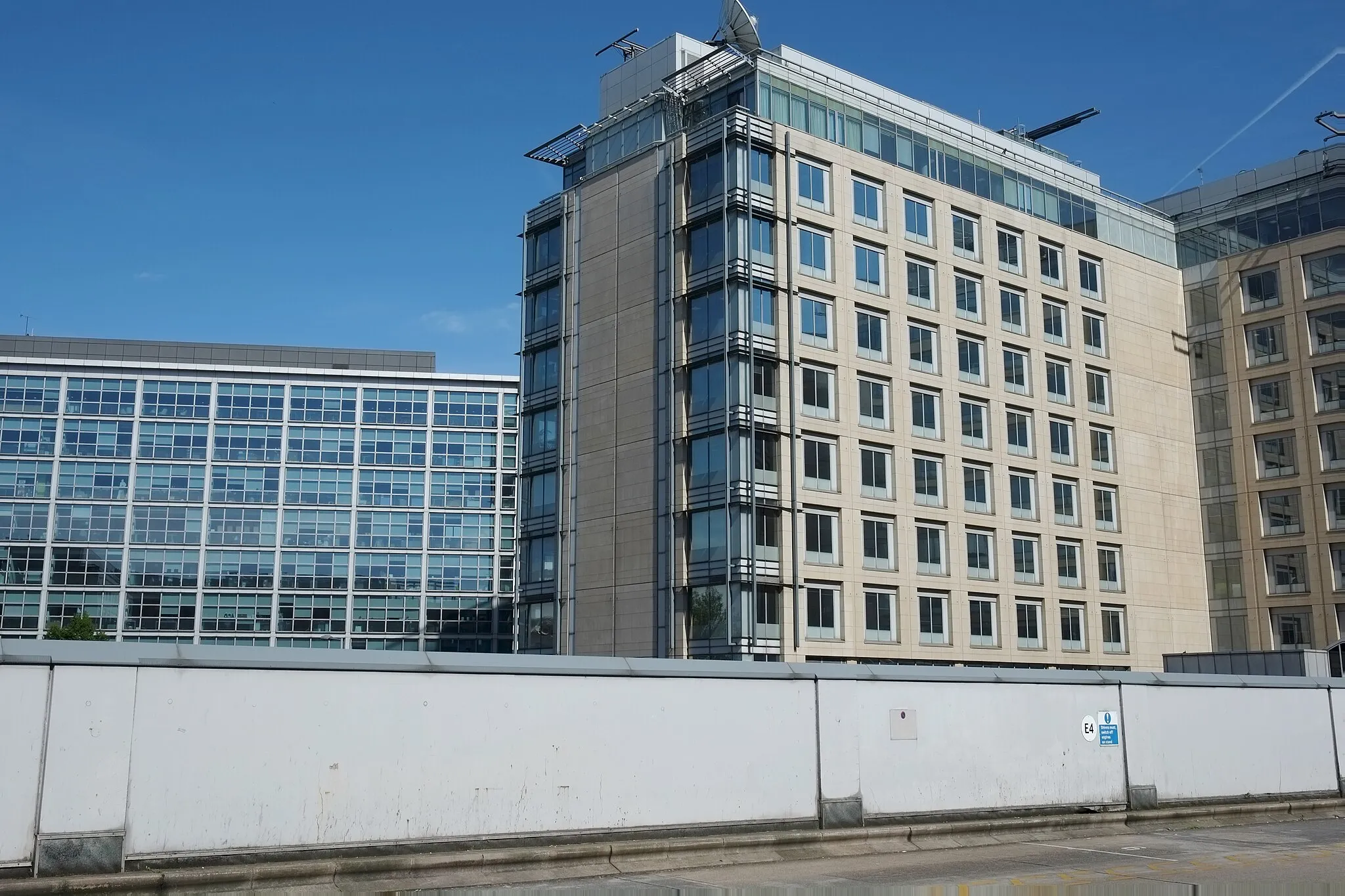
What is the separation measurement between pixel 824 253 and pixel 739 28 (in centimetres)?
1282

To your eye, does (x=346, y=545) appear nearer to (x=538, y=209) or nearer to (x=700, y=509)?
(x=538, y=209)

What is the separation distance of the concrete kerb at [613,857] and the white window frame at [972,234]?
4716 centimetres

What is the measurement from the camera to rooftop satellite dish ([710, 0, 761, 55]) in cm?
6488

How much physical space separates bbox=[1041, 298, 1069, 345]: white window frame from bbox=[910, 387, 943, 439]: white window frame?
9567 millimetres

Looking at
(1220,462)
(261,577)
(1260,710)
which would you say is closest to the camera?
(1260,710)

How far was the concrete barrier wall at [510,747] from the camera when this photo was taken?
15.2m

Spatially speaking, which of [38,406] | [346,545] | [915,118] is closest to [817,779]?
[915,118]

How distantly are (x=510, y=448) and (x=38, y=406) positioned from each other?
1482 inches

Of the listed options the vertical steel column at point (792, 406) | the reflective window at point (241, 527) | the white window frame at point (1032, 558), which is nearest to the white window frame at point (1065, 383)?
the white window frame at point (1032, 558)

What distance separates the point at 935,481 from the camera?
65125 mm

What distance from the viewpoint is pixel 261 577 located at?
102812 mm

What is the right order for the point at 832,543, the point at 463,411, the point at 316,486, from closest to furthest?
the point at 832,543 → the point at 316,486 → the point at 463,411

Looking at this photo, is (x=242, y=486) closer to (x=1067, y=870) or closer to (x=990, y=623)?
(x=990, y=623)

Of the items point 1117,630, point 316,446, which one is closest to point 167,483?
point 316,446
